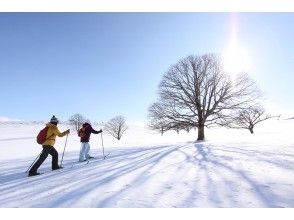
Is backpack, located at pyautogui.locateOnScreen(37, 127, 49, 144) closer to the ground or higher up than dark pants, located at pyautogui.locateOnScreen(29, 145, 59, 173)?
higher up

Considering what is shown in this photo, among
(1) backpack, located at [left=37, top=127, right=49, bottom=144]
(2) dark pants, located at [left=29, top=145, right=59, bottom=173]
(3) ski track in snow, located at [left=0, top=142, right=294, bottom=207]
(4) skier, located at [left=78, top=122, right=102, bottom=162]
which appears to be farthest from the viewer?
(4) skier, located at [left=78, top=122, right=102, bottom=162]

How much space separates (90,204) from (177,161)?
5242mm

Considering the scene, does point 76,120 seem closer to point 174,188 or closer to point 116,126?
point 116,126

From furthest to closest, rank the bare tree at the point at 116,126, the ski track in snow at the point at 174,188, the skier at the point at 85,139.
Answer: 1. the bare tree at the point at 116,126
2. the skier at the point at 85,139
3. the ski track in snow at the point at 174,188

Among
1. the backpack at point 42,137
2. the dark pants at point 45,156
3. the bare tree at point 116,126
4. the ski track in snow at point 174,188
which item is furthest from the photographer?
the bare tree at point 116,126

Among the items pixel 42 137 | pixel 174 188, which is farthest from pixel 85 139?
pixel 174 188

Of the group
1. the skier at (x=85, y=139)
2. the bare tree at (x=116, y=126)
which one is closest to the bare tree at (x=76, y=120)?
the bare tree at (x=116, y=126)

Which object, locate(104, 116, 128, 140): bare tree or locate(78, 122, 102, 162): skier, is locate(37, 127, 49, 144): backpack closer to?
locate(78, 122, 102, 162): skier

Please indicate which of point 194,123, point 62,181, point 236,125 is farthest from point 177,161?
point 236,125

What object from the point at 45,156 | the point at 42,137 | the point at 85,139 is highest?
the point at 42,137

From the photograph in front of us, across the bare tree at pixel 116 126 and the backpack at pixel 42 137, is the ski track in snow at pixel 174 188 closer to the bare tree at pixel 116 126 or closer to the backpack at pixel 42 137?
the backpack at pixel 42 137

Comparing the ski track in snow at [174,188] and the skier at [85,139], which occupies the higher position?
the skier at [85,139]

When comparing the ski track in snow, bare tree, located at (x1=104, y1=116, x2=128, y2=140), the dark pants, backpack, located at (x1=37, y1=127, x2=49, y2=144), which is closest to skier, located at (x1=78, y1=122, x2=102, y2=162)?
the dark pants

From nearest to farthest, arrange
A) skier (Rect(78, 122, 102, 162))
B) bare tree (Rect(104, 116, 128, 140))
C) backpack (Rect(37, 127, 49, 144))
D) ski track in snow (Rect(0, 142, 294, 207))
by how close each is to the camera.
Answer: ski track in snow (Rect(0, 142, 294, 207)) < backpack (Rect(37, 127, 49, 144)) < skier (Rect(78, 122, 102, 162)) < bare tree (Rect(104, 116, 128, 140))
